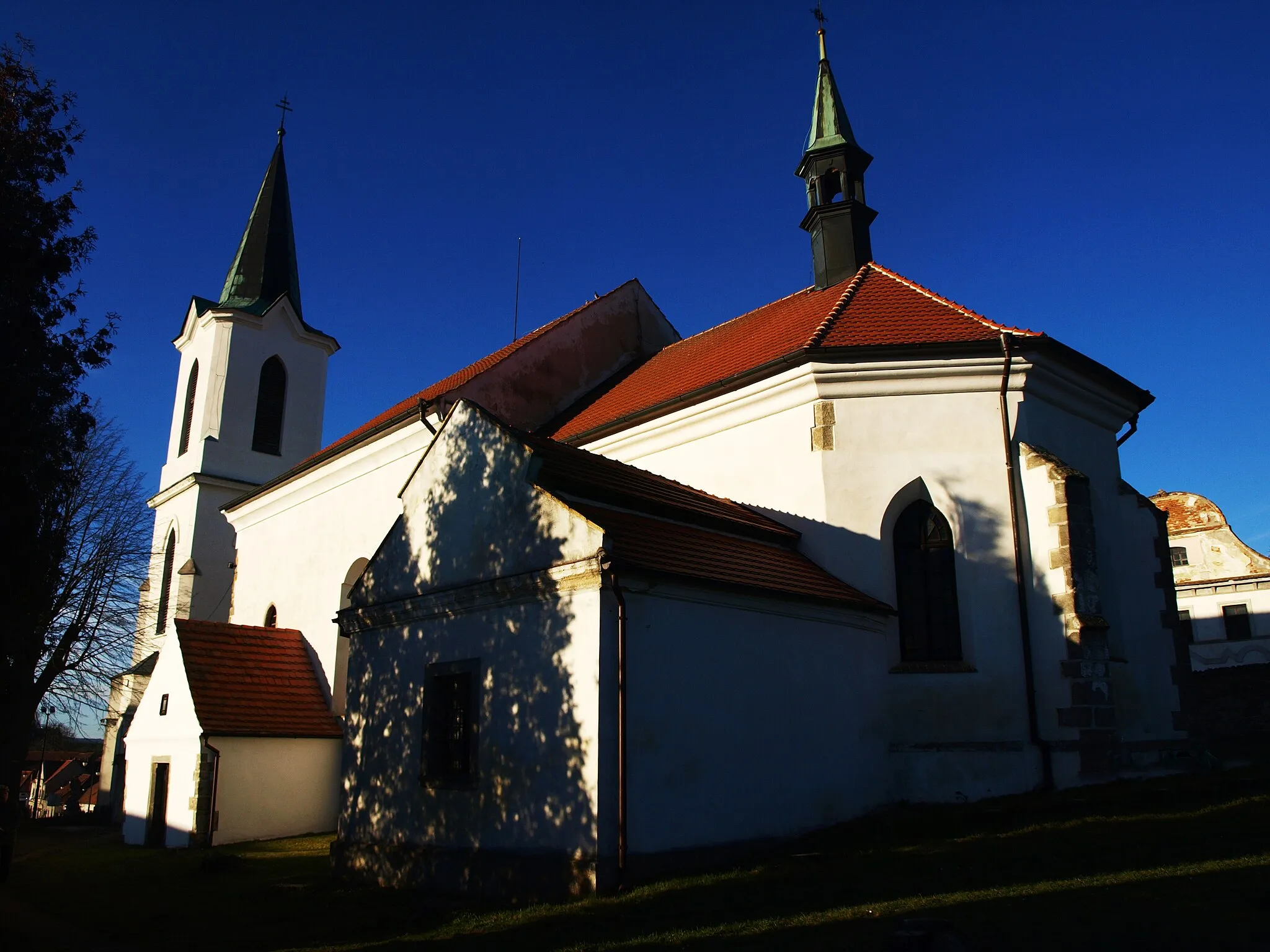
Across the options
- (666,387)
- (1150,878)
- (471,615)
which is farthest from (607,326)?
(1150,878)

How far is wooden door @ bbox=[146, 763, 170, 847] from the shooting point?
693 inches

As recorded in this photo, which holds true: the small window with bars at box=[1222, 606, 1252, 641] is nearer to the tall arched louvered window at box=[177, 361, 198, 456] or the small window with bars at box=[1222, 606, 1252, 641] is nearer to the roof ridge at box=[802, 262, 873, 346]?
the roof ridge at box=[802, 262, 873, 346]

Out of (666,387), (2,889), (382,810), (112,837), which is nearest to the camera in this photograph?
(382,810)

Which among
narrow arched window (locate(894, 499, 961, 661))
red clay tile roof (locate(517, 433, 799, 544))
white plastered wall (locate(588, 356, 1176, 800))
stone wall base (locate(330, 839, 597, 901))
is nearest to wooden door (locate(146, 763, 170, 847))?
stone wall base (locate(330, 839, 597, 901))

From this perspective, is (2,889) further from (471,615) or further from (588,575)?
(588,575)

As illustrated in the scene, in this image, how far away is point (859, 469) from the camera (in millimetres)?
13406

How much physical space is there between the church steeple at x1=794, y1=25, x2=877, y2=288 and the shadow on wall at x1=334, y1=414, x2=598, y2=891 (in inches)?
348

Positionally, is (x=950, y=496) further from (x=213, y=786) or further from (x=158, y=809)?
(x=158, y=809)

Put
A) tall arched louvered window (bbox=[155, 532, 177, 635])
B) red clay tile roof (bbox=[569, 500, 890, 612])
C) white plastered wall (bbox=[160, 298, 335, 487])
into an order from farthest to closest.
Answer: white plastered wall (bbox=[160, 298, 335, 487]), tall arched louvered window (bbox=[155, 532, 177, 635]), red clay tile roof (bbox=[569, 500, 890, 612])

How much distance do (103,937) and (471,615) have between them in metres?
4.69

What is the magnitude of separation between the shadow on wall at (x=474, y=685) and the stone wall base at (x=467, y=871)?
0.03 metres

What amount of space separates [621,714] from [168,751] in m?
12.1

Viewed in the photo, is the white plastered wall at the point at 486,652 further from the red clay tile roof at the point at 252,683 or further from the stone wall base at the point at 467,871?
the red clay tile roof at the point at 252,683

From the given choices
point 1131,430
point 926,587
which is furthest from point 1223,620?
point 926,587
